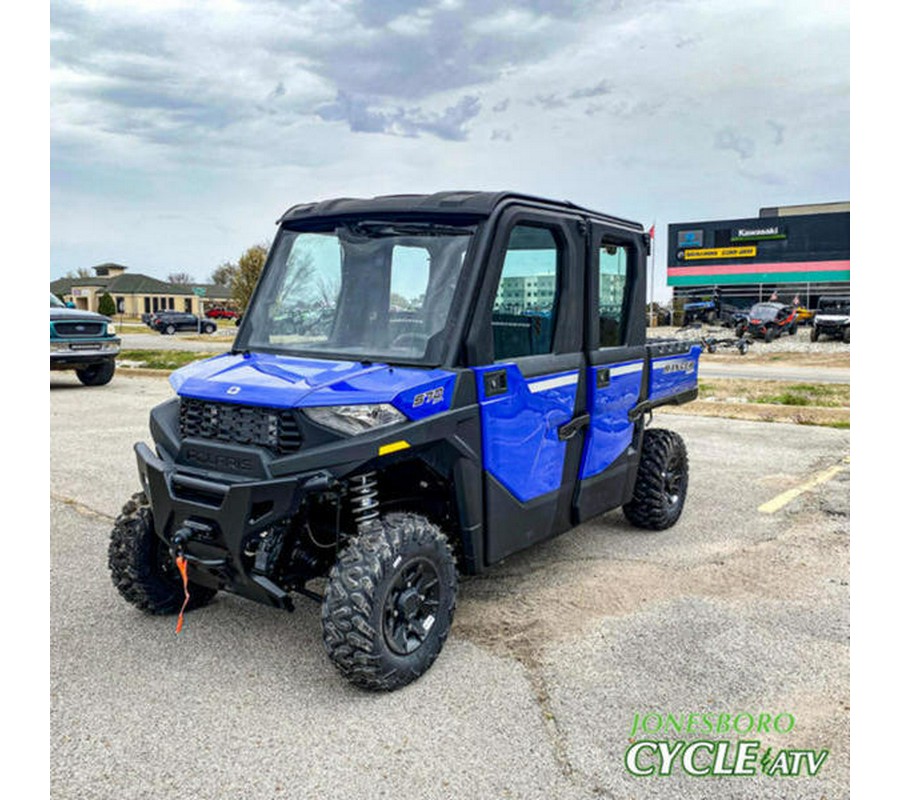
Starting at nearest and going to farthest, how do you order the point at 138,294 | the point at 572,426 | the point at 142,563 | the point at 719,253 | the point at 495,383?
the point at 495,383 → the point at 142,563 → the point at 572,426 → the point at 719,253 → the point at 138,294

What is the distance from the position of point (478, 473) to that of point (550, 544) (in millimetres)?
2028

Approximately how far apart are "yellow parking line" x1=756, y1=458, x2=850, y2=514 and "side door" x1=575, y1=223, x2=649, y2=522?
1.91m

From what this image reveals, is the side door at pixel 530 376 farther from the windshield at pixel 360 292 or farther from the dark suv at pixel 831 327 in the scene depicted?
the dark suv at pixel 831 327

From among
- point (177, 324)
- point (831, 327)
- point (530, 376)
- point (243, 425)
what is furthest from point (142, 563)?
point (177, 324)

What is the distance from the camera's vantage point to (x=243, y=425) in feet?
12.5

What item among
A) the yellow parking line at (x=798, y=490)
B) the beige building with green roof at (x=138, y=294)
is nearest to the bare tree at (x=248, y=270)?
the yellow parking line at (x=798, y=490)

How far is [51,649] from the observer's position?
4148 mm

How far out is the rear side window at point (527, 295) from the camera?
438 cm

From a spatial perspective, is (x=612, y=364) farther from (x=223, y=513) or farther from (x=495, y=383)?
(x=223, y=513)

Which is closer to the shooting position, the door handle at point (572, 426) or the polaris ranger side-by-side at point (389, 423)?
the polaris ranger side-by-side at point (389, 423)

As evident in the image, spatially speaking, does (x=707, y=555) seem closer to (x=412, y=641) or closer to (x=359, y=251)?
(x=412, y=641)

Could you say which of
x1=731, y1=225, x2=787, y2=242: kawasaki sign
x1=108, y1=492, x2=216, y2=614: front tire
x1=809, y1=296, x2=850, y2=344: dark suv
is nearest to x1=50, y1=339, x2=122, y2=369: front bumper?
x1=108, y1=492, x2=216, y2=614: front tire

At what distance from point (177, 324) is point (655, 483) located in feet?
154

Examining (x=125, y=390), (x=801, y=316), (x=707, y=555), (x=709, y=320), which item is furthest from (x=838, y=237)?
(x=707, y=555)
